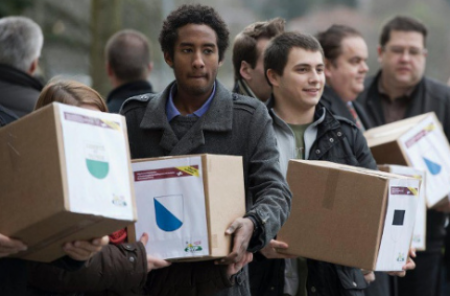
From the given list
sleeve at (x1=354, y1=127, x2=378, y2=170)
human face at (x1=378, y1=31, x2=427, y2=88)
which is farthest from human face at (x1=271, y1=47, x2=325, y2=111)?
human face at (x1=378, y1=31, x2=427, y2=88)

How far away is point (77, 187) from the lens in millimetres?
3943

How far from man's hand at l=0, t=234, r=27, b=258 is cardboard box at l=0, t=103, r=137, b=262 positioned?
0.8 inches

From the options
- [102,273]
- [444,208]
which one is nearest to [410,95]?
[444,208]

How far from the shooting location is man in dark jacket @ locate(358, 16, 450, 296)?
25.2ft

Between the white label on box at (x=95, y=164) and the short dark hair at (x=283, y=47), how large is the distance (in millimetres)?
2182

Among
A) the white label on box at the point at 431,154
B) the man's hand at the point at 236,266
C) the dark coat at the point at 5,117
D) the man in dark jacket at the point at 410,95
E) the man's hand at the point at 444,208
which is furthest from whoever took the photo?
the man in dark jacket at the point at 410,95

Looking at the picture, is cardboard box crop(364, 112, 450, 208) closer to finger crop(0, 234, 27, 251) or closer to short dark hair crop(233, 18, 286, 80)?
short dark hair crop(233, 18, 286, 80)

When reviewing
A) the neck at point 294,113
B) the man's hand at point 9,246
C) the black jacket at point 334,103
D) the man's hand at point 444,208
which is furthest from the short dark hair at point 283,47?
the man's hand at point 9,246

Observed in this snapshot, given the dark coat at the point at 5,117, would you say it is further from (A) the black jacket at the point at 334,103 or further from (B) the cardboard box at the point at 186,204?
(A) the black jacket at the point at 334,103

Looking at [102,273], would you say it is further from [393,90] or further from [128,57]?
[393,90]

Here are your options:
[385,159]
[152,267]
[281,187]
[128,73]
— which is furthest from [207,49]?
[128,73]

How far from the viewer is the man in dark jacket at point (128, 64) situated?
7.88 metres

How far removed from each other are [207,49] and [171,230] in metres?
0.90

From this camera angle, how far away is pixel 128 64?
803 centimetres
